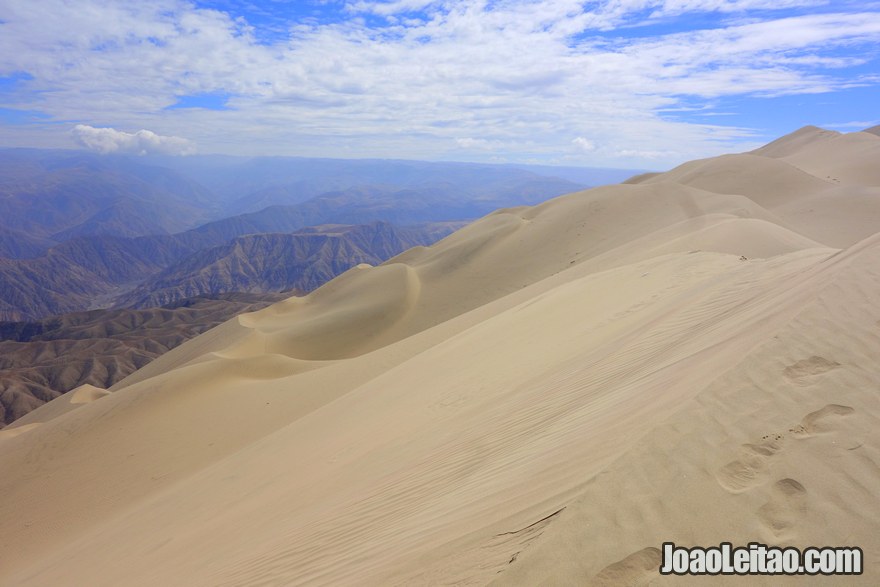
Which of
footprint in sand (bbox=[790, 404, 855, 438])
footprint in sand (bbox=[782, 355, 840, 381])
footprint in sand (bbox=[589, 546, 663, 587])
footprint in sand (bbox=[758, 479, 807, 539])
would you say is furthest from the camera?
footprint in sand (bbox=[782, 355, 840, 381])

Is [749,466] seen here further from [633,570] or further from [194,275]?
[194,275]

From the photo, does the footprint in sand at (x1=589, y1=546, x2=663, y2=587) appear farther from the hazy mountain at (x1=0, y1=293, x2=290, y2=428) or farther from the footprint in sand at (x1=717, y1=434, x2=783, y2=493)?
the hazy mountain at (x1=0, y1=293, x2=290, y2=428)

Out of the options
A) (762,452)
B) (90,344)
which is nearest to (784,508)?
(762,452)

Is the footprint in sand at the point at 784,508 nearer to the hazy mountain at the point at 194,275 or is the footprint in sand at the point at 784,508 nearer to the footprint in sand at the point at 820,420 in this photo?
the footprint in sand at the point at 820,420

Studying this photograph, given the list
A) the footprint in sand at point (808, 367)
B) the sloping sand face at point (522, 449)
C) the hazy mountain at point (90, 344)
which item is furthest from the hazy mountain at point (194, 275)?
the footprint in sand at point (808, 367)

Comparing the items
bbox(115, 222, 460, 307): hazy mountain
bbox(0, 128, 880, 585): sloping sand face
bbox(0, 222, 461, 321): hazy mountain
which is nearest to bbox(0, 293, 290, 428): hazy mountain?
bbox(0, 128, 880, 585): sloping sand face

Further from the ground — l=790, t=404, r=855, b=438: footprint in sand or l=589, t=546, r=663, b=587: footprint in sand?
l=790, t=404, r=855, b=438: footprint in sand
